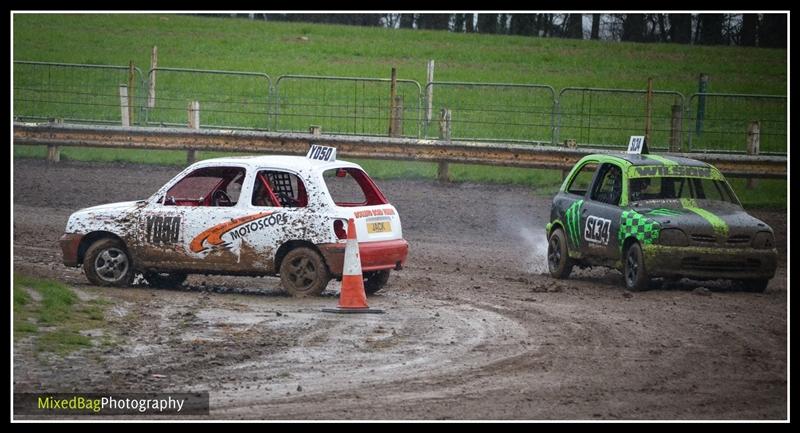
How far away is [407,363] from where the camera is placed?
1036 cm

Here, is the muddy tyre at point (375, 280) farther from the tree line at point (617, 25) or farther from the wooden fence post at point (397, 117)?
the tree line at point (617, 25)

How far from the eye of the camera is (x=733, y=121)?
84.9 feet

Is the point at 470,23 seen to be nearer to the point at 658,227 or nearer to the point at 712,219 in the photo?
the point at 712,219

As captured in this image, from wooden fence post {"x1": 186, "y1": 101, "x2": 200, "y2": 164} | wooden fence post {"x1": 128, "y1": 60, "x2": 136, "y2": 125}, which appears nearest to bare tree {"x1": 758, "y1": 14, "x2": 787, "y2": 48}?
wooden fence post {"x1": 186, "y1": 101, "x2": 200, "y2": 164}

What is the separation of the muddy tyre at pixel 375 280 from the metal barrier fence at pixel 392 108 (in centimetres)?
1045

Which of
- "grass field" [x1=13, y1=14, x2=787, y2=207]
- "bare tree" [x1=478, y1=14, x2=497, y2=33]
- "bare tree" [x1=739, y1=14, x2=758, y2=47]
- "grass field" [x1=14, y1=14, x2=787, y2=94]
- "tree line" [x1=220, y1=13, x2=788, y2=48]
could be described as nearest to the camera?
"grass field" [x1=13, y1=14, x2=787, y2=207]

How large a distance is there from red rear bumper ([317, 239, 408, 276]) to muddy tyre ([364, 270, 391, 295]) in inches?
14.3

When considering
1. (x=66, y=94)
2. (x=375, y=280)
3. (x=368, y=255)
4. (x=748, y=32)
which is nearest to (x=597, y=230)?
(x=375, y=280)

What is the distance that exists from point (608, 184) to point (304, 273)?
438 cm

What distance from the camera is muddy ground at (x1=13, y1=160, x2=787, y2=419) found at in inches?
354

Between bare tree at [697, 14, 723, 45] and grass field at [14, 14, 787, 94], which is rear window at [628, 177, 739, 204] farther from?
bare tree at [697, 14, 723, 45]

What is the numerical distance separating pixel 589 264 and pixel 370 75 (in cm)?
2088

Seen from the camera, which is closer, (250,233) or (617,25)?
(250,233)
